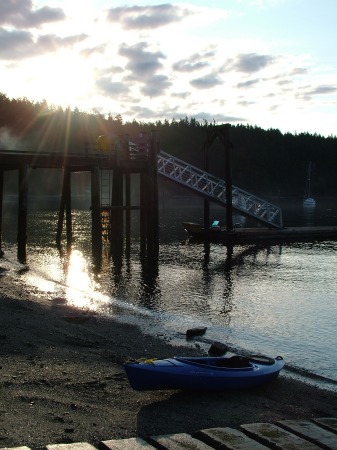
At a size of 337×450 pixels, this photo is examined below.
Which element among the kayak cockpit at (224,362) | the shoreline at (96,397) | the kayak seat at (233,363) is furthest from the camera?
the kayak seat at (233,363)

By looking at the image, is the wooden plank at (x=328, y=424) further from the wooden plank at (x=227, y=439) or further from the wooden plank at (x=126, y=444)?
the wooden plank at (x=126, y=444)

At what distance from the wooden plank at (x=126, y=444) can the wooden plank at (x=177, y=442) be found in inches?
5.0

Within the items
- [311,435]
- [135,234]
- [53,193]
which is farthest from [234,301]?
[53,193]

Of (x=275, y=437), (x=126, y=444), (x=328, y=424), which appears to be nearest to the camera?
(x=126, y=444)

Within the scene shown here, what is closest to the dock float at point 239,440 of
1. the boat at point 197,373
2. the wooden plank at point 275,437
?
the wooden plank at point 275,437

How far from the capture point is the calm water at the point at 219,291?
53.8ft

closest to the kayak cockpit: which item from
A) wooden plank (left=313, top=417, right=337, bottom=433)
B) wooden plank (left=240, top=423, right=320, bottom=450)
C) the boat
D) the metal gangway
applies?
the boat

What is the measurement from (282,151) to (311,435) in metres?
174

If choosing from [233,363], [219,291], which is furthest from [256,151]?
[233,363]

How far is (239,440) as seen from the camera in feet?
25.4

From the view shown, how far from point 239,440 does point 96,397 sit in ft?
9.59

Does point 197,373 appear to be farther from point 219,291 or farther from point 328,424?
point 219,291

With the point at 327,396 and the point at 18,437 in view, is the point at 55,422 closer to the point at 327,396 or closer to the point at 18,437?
the point at 18,437

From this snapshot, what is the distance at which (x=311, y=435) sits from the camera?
8117 mm
